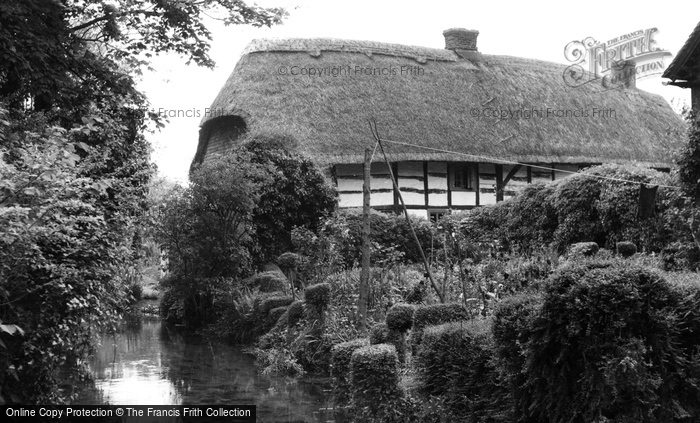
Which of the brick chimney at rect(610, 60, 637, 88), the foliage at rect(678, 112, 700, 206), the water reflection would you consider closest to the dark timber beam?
the brick chimney at rect(610, 60, 637, 88)

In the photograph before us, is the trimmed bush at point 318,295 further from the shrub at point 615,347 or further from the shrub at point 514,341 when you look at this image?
the shrub at point 615,347

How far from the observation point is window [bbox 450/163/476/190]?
26.7 m

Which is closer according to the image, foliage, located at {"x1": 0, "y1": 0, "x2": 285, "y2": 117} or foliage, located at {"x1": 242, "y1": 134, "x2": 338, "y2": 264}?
foliage, located at {"x1": 0, "y1": 0, "x2": 285, "y2": 117}

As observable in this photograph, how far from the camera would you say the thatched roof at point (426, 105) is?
24734mm

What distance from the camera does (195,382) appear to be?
10859 mm

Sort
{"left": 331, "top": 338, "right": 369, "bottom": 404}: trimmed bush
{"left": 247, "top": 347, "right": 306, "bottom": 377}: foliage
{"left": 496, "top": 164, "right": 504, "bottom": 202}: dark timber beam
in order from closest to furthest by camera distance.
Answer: {"left": 331, "top": 338, "right": 369, "bottom": 404}: trimmed bush, {"left": 247, "top": 347, "right": 306, "bottom": 377}: foliage, {"left": 496, "top": 164, "right": 504, "bottom": 202}: dark timber beam

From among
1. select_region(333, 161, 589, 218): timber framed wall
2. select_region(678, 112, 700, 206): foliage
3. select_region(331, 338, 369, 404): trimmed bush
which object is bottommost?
select_region(331, 338, 369, 404): trimmed bush

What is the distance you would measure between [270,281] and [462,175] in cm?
1170

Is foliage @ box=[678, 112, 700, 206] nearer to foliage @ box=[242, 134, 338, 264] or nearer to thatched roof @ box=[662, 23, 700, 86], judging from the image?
thatched roof @ box=[662, 23, 700, 86]

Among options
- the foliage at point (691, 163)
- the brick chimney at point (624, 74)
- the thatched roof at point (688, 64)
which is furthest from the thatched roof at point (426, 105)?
the foliage at point (691, 163)

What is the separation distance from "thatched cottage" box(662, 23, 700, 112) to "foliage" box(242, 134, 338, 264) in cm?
824

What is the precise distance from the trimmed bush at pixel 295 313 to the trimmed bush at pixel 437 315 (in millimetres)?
4436

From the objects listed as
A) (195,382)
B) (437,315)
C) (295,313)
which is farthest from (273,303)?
(437,315)

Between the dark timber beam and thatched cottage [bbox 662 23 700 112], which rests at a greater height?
thatched cottage [bbox 662 23 700 112]
